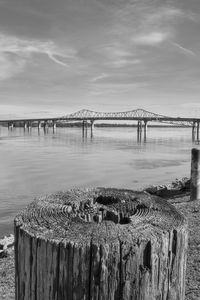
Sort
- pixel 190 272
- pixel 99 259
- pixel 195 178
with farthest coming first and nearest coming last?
pixel 195 178
pixel 190 272
pixel 99 259

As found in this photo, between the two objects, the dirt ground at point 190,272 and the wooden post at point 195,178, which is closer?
the dirt ground at point 190,272

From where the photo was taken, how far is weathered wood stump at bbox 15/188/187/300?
4.59 ft

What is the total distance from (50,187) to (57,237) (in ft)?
49.7

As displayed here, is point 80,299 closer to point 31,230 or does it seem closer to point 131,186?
point 31,230

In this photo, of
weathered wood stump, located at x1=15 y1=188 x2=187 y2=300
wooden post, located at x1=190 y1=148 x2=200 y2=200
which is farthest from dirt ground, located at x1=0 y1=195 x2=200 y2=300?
weathered wood stump, located at x1=15 y1=188 x2=187 y2=300

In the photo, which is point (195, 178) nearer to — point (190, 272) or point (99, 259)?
point (190, 272)

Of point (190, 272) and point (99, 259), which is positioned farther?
point (190, 272)

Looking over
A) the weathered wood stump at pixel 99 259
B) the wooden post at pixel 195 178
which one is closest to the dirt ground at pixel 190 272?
the wooden post at pixel 195 178

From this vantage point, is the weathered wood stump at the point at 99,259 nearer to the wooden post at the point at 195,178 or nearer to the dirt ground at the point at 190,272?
the dirt ground at the point at 190,272

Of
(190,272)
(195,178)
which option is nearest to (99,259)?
(190,272)

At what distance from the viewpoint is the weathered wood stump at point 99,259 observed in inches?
55.1

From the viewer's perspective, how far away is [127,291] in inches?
55.7

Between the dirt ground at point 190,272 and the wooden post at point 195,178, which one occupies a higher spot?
the wooden post at point 195,178

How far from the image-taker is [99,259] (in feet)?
4.57
